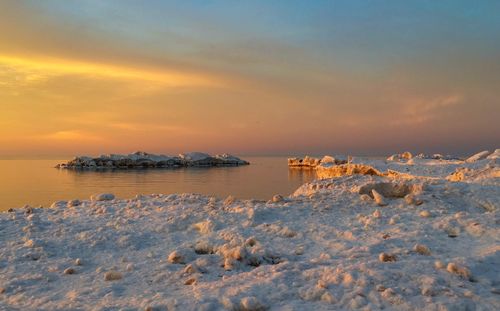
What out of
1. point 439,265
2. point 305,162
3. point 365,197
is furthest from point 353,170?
point 305,162

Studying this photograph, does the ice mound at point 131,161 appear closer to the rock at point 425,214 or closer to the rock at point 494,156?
the rock at point 494,156

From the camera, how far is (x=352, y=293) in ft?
18.9

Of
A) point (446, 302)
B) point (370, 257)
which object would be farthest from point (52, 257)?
point (446, 302)

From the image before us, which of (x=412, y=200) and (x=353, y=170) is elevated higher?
(x=412, y=200)

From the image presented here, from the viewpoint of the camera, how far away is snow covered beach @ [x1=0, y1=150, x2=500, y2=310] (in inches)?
228

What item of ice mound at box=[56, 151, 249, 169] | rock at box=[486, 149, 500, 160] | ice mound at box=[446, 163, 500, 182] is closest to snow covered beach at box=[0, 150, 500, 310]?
ice mound at box=[446, 163, 500, 182]

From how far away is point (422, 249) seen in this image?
25.1 ft

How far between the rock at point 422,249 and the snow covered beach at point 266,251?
0.02m

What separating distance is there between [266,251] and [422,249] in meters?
2.83

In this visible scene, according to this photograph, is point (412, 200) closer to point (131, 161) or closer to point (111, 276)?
point (111, 276)

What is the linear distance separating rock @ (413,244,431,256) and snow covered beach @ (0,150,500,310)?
0.02 metres

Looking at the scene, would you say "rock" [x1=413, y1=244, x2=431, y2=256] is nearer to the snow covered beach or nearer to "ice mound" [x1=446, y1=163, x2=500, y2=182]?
the snow covered beach

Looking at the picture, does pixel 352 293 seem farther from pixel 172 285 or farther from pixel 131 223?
pixel 131 223

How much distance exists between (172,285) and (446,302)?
3.88m
